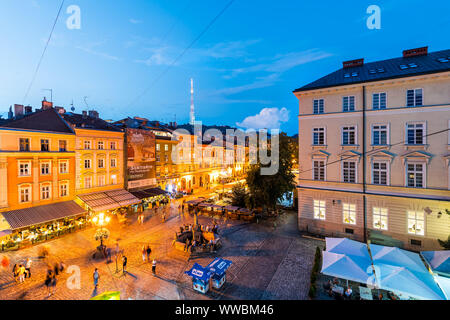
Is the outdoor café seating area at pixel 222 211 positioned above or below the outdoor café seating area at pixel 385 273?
below

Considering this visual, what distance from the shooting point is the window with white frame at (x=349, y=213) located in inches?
799

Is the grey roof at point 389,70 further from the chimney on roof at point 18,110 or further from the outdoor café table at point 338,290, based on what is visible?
the chimney on roof at point 18,110

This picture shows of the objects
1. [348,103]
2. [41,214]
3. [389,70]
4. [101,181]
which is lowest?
[41,214]

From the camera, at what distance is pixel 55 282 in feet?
45.2

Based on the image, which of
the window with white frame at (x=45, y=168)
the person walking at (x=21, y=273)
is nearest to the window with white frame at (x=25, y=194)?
the window with white frame at (x=45, y=168)

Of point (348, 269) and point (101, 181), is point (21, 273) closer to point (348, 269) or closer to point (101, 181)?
point (101, 181)

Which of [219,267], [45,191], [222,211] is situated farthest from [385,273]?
[45,191]

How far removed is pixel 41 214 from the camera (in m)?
21.8

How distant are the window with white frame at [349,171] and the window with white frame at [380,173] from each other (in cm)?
159

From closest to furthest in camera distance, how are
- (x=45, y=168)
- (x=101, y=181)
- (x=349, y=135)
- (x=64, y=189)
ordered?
(x=349, y=135)
(x=45, y=168)
(x=64, y=189)
(x=101, y=181)

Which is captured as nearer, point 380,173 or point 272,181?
point 380,173

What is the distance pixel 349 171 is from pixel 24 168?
33.0 m
